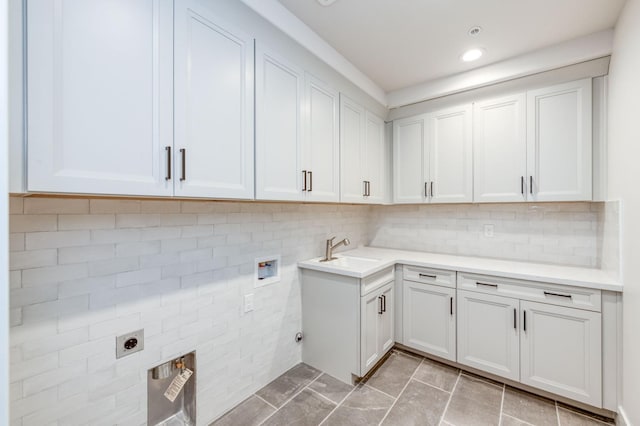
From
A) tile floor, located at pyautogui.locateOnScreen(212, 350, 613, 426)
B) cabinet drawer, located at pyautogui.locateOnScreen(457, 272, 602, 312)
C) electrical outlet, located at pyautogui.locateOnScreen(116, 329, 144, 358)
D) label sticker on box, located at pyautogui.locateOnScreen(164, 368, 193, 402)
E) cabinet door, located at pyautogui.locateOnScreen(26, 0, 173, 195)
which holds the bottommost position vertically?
tile floor, located at pyautogui.locateOnScreen(212, 350, 613, 426)

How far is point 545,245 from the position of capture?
2.39m

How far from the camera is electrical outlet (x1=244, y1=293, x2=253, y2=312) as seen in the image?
1931 millimetres

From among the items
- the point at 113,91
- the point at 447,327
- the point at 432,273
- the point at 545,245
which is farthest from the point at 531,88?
the point at 113,91

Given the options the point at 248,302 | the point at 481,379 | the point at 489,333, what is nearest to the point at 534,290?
the point at 489,333

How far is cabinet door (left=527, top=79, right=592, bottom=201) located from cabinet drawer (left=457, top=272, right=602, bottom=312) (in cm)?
71

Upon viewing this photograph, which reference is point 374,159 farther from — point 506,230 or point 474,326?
point 474,326

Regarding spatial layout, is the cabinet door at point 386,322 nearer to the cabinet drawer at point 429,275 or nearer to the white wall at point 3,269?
the cabinet drawer at point 429,275

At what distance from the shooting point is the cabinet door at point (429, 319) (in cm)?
231

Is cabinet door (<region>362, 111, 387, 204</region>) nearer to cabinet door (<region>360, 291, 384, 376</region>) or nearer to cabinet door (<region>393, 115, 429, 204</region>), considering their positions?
cabinet door (<region>393, 115, 429, 204</region>)

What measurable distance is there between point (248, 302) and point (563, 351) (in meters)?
2.20

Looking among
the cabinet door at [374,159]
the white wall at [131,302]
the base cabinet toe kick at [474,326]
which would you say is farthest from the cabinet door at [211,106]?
the cabinet door at [374,159]

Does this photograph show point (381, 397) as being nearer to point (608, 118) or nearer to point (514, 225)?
point (514, 225)

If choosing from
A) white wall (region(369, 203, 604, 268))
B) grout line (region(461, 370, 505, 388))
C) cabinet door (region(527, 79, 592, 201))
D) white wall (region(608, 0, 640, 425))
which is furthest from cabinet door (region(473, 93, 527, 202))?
grout line (region(461, 370, 505, 388))

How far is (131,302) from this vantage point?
1.38 meters
